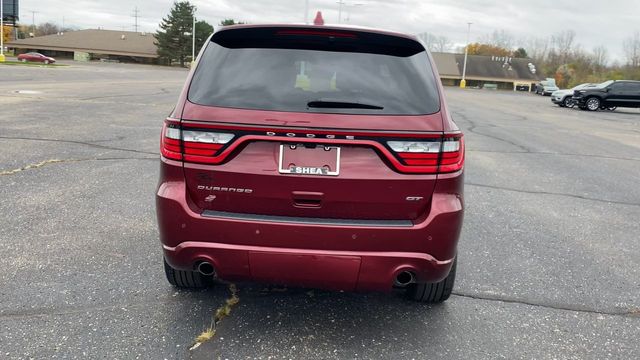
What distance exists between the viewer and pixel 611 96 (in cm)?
2842

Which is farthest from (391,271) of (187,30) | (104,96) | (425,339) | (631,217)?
(187,30)

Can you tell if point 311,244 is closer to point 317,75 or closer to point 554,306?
point 317,75

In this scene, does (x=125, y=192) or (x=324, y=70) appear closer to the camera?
(x=324, y=70)

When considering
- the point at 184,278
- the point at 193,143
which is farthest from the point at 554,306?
the point at 193,143

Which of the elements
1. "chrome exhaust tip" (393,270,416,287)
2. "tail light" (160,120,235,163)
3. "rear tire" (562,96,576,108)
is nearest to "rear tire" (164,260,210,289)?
Answer: "tail light" (160,120,235,163)

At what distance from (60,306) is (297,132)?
1.98 m

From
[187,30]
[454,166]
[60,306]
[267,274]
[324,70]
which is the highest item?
[187,30]

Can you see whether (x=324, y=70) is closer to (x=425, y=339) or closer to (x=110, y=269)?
(x=425, y=339)

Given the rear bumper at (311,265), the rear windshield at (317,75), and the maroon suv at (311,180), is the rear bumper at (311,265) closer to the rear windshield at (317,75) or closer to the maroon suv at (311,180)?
the maroon suv at (311,180)

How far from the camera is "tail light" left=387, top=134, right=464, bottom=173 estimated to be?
9.02ft

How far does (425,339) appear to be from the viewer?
10.3 ft

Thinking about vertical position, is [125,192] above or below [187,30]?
below

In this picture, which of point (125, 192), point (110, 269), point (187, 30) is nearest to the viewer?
point (110, 269)

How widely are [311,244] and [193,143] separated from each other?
83 centimetres
